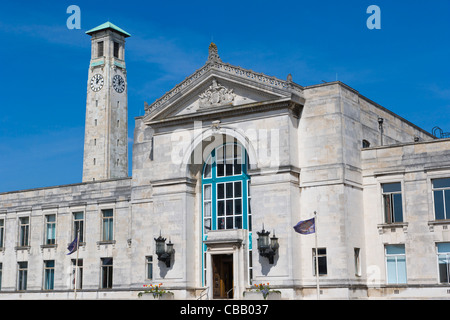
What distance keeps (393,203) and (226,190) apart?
915 cm

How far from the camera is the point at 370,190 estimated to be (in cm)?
3338

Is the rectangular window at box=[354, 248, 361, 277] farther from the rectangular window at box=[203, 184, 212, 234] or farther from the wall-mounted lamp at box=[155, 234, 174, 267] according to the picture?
the wall-mounted lamp at box=[155, 234, 174, 267]

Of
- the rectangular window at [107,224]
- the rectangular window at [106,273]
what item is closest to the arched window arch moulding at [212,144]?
the rectangular window at [107,224]

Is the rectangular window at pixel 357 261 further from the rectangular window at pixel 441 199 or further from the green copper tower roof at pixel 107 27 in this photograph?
the green copper tower roof at pixel 107 27

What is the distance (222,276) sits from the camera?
3472 centimetres

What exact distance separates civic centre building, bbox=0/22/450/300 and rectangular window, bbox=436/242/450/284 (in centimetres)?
7

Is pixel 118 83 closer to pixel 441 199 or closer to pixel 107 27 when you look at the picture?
pixel 107 27

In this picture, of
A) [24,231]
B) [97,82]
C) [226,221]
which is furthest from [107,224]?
[97,82]

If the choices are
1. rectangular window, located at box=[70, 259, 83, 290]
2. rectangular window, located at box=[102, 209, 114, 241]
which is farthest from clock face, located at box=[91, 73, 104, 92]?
rectangular window, located at box=[70, 259, 83, 290]

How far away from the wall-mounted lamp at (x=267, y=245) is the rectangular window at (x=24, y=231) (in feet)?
66.9

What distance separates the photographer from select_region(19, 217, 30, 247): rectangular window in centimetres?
4496

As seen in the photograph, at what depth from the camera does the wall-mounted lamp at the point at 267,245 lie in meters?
31.7

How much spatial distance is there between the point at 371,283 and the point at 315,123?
28.9 ft
